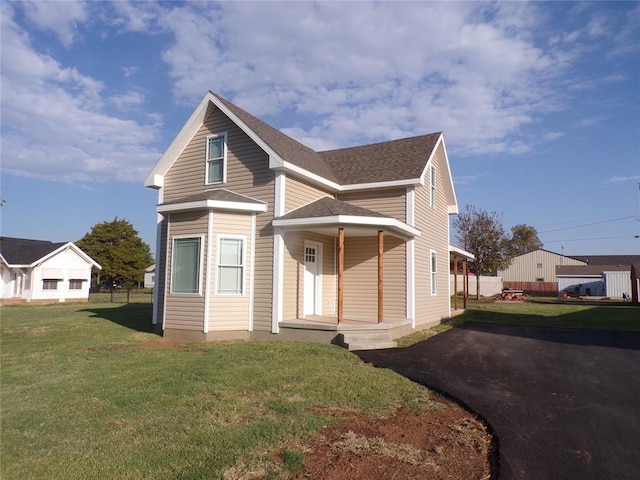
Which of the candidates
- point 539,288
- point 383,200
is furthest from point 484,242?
point 383,200

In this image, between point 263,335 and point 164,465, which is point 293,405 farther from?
point 263,335

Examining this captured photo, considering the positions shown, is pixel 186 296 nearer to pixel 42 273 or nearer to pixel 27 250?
pixel 42 273

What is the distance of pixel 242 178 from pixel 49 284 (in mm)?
26916

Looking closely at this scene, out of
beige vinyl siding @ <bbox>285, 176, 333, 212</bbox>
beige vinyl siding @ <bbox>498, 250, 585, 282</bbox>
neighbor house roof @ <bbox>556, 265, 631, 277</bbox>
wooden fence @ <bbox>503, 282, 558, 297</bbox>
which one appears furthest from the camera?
beige vinyl siding @ <bbox>498, 250, 585, 282</bbox>

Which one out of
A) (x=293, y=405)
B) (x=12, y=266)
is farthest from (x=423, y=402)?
(x=12, y=266)

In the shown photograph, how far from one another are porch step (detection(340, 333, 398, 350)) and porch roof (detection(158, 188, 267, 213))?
164 inches

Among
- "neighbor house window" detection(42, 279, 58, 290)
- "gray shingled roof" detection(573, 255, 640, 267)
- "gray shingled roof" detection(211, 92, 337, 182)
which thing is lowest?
"neighbor house window" detection(42, 279, 58, 290)

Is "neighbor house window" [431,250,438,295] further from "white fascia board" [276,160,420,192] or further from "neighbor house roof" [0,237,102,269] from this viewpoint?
"neighbor house roof" [0,237,102,269]

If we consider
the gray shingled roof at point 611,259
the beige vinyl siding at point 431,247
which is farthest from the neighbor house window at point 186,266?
the gray shingled roof at point 611,259

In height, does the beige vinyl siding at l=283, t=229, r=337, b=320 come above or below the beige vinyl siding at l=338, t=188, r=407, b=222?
below

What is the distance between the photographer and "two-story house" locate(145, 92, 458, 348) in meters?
11.2

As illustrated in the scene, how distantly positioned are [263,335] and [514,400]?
22.4ft

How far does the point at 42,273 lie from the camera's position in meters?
30.8

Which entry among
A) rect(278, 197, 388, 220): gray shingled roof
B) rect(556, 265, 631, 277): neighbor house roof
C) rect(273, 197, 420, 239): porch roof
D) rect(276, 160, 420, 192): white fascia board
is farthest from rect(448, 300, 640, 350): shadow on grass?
rect(556, 265, 631, 277): neighbor house roof
